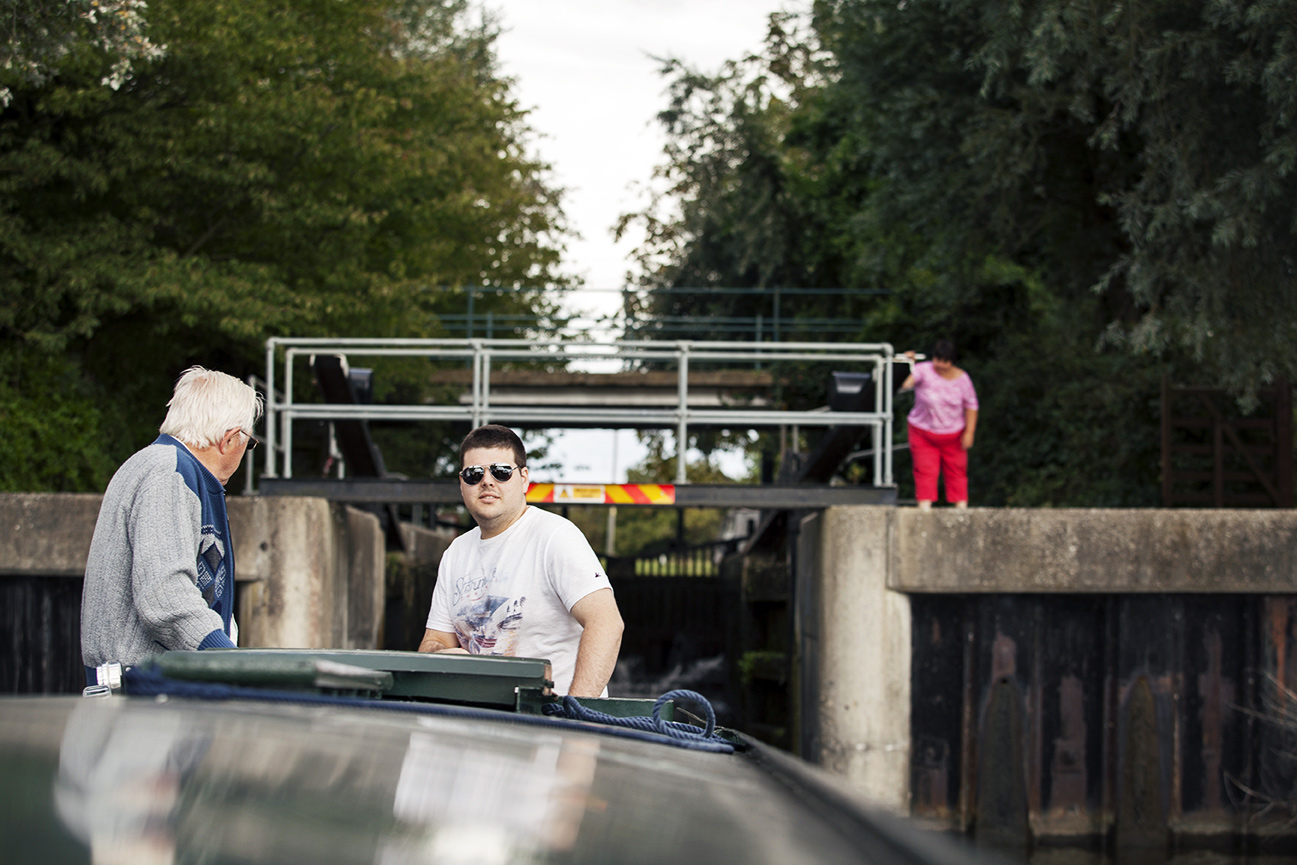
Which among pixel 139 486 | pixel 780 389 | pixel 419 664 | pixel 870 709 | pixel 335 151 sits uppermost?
pixel 335 151

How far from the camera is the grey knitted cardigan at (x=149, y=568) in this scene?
2.77 m

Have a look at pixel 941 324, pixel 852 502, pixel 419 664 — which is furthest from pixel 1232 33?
pixel 419 664

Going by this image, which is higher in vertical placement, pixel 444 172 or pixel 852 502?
pixel 444 172

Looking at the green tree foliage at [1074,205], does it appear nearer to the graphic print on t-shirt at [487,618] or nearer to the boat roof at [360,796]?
the graphic print on t-shirt at [487,618]

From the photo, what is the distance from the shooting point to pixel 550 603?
3.32 meters

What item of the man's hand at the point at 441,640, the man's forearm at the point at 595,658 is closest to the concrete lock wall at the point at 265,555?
the man's hand at the point at 441,640

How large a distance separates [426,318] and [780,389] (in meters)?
5.77

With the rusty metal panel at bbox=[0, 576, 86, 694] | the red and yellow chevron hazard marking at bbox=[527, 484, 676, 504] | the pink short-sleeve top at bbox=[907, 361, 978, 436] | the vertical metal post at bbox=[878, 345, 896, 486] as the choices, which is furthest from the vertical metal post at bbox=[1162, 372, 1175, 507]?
the rusty metal panel at bbox=[0, 576, 86, 694]

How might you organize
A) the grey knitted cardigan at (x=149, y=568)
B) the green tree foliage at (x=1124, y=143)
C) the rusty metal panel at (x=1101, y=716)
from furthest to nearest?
1. the green tree foliage at (x=1124, y=143)
2. the rusty metal panel at (x=1101, y=716)
3. the grey knitted cardigan at (x=149, y=568)

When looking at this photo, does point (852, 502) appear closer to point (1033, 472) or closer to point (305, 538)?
point (305, 538)

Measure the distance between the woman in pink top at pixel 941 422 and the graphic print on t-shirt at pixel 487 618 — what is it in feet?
18.8

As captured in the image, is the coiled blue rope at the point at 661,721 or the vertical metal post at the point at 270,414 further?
the vertical metal post at the point at 270,414

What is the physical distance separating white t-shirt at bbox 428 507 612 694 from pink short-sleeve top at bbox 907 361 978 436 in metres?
5.76

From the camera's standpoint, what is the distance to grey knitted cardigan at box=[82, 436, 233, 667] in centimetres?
277
